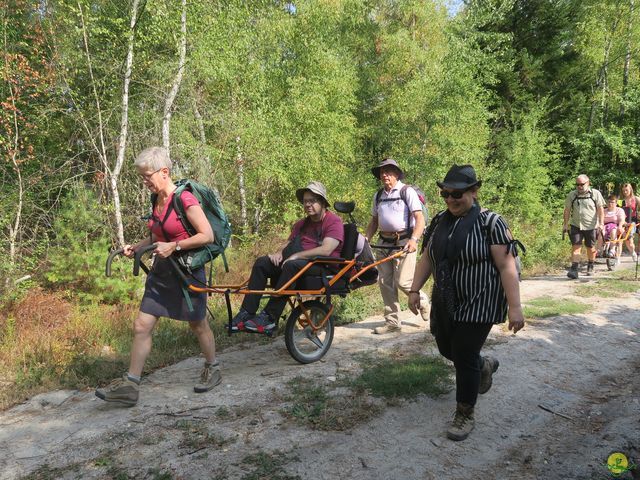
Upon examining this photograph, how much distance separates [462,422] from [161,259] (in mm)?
2765

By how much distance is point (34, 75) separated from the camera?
8570 mm

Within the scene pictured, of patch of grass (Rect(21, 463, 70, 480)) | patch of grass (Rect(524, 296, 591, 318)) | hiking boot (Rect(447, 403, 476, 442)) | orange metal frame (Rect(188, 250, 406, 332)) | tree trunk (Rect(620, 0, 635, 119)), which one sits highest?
tree trunk (Rect(620, 0, 635, 119))

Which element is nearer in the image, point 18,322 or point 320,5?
point 18,322

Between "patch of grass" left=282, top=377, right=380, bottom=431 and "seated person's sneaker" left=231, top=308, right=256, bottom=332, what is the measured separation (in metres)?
0.73

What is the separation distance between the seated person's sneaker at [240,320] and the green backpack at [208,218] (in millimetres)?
695

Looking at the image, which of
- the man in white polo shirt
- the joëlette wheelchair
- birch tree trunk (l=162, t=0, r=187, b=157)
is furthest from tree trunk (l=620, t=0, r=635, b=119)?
the joëlette wheelchair

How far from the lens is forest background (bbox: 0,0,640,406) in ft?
25.5

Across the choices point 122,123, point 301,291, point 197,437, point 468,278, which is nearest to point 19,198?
point 122,123

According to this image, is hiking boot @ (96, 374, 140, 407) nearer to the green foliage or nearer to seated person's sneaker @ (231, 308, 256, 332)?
seated person's sneaker @ (231, 308, 256, 332)

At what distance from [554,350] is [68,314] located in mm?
6733

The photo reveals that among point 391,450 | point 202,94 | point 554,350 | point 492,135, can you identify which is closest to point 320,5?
point 202,94

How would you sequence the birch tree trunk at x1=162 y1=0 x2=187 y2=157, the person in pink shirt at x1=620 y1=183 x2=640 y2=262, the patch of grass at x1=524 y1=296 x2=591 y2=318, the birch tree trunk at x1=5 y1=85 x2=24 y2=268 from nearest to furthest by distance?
the patch of grass at x1=524 y1=296 x2=591 y2=318 < the birch tree trunk at x1=5 y1=85 x2=24 y2=268 < the birch tree trunk at x1=162 y1=0 x2=187 y2=157 < the person in pink shirt at x1=620 y1=183 x2=640 y2=262

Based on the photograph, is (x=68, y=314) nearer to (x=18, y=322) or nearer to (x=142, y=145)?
(x=18, y=322)

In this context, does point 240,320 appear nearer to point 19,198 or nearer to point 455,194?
point 455,194
